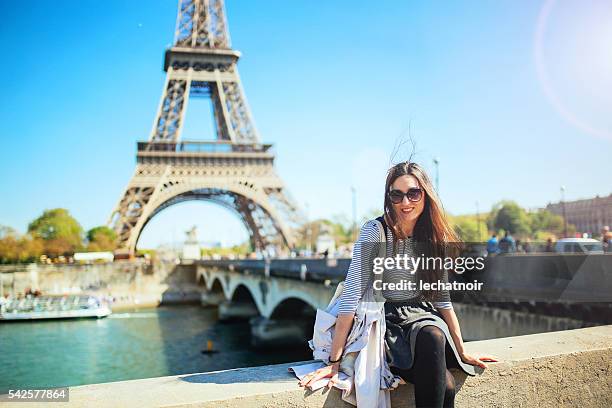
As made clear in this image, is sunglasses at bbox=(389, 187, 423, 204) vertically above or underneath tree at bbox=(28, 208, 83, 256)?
underneath

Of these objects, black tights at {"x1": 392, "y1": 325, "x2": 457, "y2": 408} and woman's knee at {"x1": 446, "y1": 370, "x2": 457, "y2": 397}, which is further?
woman's knee at {"x1": 446, "y1": 370, "x2": 457, "y2": 397}

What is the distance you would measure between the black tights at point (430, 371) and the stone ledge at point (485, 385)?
0.18 metres

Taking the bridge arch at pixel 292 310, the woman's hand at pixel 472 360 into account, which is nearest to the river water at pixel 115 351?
the bridge arch at pixel 292 310

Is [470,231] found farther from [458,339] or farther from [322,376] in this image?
[322,376]

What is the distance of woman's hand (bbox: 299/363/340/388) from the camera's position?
8.58 feet

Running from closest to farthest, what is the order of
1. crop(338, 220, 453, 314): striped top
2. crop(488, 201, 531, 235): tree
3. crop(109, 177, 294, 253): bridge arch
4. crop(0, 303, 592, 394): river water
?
crop(338, 220, 453, 314): striped top < crop(0, 303, 592, 394): river water < crop(488, 201, 531, 235): tree < crop(109, 177, 294, 253): bridge arch

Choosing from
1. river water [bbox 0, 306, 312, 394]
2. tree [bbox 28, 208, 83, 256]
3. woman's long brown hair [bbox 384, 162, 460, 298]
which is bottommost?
river water [bbox 0, 306, 312, 394]

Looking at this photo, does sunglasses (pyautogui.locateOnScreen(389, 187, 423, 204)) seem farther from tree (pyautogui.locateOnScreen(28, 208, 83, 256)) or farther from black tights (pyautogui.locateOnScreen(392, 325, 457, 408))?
tree (pyautogui.locateOnScreen(28, 208, 83, 256))

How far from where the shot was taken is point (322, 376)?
269cm

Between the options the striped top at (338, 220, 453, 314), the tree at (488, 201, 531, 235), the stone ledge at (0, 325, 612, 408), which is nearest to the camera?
the stone ledge at (0, 325, 612, 408)

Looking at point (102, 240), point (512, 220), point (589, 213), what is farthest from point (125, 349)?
point (102, 240)

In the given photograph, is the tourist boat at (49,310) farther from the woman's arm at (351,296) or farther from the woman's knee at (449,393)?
the woman's knee at (449,393)

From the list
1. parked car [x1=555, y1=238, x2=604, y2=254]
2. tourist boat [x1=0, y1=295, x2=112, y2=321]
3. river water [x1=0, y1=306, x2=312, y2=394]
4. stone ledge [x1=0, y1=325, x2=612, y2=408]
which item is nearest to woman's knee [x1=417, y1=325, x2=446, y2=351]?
stone ledge [x1=0, y1=325, x2=612, y2=408]

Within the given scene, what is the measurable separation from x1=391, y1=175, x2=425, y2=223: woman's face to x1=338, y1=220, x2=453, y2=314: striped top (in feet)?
0.44
